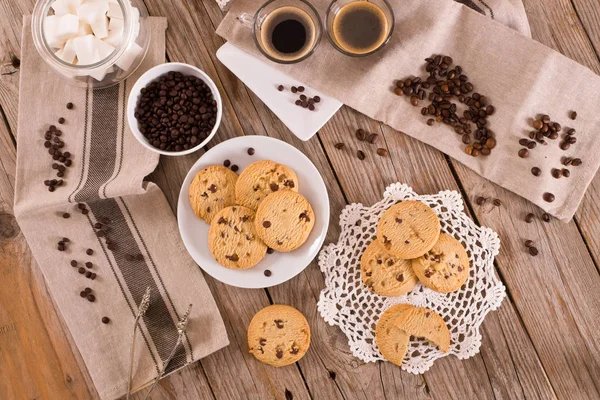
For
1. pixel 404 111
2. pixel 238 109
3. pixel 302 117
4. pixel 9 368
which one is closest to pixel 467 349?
pixel 404 111

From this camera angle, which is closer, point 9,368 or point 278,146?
point 278,146

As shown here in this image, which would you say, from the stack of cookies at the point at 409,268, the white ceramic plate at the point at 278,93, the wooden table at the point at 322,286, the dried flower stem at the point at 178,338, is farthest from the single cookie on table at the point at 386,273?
the dried flower stem at the point at 178,338

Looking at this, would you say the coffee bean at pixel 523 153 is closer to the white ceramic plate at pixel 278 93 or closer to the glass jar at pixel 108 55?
the white ceramic plate at pixel 278 93

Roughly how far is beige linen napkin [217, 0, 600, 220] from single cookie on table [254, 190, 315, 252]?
1.23 feet

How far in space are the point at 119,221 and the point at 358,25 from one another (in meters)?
0.97

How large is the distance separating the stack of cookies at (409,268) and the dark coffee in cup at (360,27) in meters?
0.50

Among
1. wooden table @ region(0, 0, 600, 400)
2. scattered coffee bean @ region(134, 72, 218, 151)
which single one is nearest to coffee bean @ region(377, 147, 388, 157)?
wooden table @ region(0, 0, 600, 400)

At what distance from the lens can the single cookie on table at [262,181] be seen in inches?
61.5

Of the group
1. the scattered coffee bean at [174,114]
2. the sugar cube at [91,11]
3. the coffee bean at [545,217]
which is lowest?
the coffee bean at [545,217]

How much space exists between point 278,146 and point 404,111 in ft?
1.37

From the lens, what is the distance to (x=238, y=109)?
1.70 meters

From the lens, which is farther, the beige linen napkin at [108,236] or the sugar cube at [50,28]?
the beige linen napkin at [108,236]

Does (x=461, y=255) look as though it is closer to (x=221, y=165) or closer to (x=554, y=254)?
(x=554, y=254)

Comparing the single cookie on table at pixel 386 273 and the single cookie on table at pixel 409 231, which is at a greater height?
the single cookie on table at pixel 409 231
